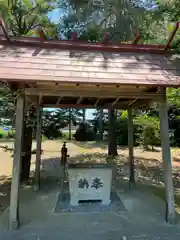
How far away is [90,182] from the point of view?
185 inches

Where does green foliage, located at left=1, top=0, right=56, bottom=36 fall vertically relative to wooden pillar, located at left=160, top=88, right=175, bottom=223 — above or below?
above

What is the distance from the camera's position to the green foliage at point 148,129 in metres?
12.2

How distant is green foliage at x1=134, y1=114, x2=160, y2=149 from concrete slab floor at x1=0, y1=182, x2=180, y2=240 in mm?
7677

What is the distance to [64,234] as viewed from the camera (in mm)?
3416


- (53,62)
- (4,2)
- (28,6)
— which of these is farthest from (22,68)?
(28,6)

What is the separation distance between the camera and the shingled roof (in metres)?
3.32

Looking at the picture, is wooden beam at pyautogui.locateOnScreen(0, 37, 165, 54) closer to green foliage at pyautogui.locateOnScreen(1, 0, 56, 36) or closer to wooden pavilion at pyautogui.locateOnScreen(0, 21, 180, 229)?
wooden pavilion at pyautogui.locateOnScreen(0, 21, 180, 229)

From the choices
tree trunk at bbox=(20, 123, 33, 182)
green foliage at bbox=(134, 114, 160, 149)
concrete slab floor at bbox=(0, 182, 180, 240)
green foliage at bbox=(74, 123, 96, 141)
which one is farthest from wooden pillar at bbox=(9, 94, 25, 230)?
green foliage at bbox=(74, 123, 96, 141)

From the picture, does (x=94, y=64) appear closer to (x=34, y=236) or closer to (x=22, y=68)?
(x=22, y=68)

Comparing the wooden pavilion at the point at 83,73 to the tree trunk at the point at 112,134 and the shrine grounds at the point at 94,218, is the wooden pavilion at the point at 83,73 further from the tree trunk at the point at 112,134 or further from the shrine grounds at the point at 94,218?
the tree trunk at the point at 112,134

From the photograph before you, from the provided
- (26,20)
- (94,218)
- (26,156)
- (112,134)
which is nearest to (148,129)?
(112,134)

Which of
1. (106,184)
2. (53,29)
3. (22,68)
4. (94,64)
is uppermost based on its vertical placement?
(53,29)

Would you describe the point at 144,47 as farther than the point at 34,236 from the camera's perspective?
Yes

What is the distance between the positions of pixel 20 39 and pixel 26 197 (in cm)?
340
